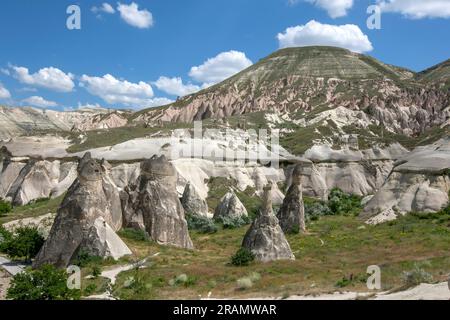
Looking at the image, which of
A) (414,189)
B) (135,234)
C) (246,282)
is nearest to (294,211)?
(414,189)

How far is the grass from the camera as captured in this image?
20859 mm

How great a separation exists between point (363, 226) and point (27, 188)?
129ft

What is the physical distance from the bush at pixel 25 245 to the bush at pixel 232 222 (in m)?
18.0

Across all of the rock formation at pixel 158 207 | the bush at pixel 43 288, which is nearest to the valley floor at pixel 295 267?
the rock formation at pixel 158 207

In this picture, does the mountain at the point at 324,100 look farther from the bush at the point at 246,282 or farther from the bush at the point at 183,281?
the bush at the point at 246,282

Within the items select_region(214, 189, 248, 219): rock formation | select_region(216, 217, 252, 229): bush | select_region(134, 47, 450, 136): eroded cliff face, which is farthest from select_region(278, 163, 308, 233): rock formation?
select_region(134, 47, 450, 136): eroded cliff face

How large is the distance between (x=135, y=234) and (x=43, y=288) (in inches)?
571

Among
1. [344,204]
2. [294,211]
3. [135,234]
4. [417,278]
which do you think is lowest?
[417,278]

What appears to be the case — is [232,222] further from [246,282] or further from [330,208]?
[246,282]

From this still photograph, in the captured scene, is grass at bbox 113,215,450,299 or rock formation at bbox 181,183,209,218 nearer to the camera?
grass at bbox 113,215,450,299

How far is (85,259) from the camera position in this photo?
2722 cm

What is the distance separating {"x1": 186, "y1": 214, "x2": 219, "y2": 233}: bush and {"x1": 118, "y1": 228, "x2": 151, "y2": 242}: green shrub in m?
11.1

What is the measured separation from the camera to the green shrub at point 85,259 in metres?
26.8

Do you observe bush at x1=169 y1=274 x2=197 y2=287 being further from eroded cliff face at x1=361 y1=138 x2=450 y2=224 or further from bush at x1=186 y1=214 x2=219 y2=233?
eroded cliff face at x1=361 y1=138 x2=450 y2=224
